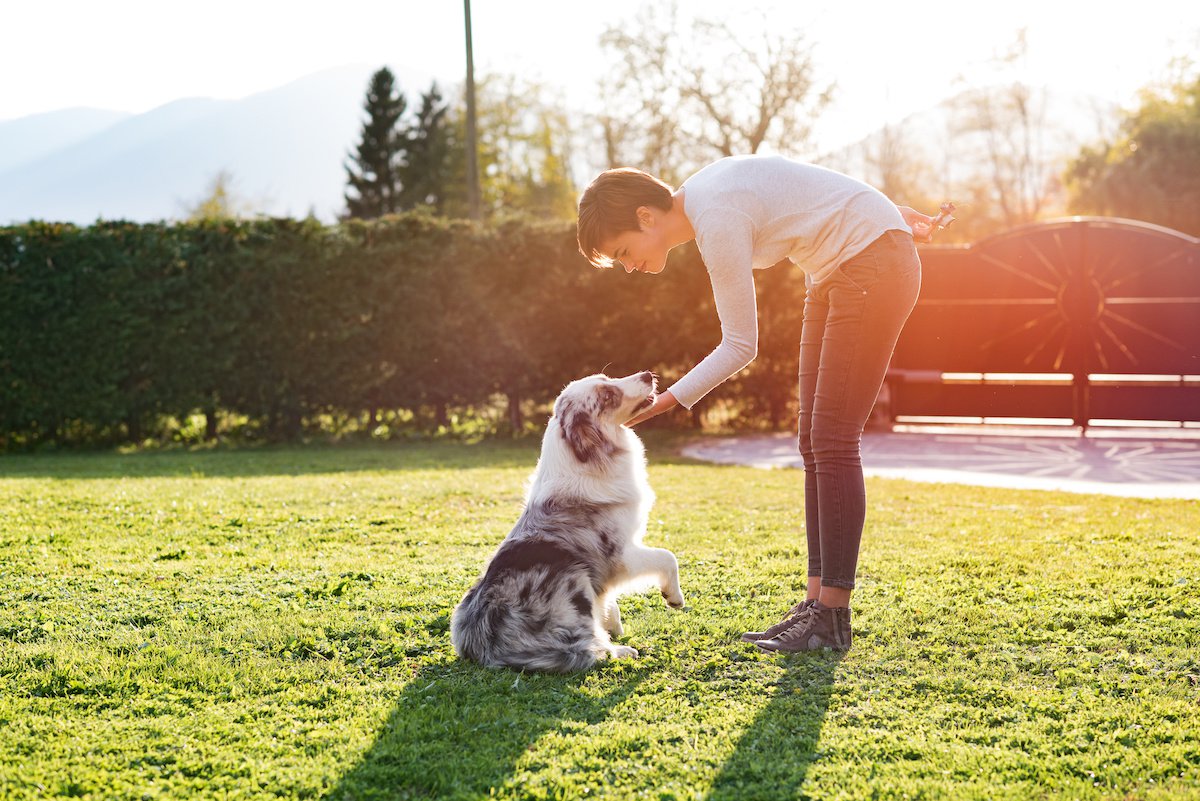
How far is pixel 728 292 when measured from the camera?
12.6ft

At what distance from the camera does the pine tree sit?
46.2 metres

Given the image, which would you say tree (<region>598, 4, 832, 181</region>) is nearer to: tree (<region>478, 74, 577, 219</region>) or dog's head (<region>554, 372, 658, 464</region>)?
tree (<region>478, 74, 577, 219</region>)

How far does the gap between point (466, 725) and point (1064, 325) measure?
10984mm

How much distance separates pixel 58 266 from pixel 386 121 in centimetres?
3707

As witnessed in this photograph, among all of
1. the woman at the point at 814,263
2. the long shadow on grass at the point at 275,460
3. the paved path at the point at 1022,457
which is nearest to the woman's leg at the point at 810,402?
the woman at the point at 814,263

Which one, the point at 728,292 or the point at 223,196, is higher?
the point at 223,196

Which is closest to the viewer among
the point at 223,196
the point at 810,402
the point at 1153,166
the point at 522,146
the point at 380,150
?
the point at 810,402

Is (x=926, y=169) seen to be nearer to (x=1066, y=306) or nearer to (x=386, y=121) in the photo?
(x=386, y=121)

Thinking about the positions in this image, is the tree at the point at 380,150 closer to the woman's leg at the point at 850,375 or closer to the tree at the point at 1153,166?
the tree at the point at 1153,166

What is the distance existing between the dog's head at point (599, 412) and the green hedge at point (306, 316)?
8535mm

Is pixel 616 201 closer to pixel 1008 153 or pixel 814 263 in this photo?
pixel 814 263

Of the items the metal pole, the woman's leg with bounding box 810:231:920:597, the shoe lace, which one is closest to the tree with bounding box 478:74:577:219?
the metal pole

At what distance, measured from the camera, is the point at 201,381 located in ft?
42.5

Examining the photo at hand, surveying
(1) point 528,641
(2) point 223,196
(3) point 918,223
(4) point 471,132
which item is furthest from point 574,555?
(2) point 223,196
